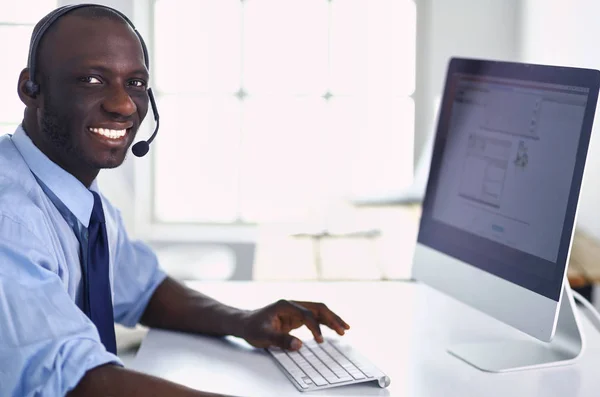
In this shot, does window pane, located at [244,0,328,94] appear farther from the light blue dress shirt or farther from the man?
the light blue dress shirt

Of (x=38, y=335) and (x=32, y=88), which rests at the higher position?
(x=32, y=88)

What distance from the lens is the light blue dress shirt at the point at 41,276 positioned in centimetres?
114

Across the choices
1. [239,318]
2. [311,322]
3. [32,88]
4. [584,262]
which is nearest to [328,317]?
[311,322]

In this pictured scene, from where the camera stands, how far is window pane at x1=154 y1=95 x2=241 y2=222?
3.15m

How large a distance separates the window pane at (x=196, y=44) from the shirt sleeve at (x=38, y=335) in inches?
78.3

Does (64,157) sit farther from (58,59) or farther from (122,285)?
(122,285)

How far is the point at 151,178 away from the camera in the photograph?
123 inches

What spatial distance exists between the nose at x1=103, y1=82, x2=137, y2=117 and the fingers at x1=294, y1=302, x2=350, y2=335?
42 cm

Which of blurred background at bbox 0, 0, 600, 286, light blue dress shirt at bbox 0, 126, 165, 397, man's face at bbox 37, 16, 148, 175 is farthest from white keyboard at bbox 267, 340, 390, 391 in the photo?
blurred background at bbox 0, 0, 600, 286

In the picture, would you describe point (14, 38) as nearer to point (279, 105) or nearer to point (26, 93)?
point (279, 105)

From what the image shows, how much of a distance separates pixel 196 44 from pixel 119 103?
5.90ft

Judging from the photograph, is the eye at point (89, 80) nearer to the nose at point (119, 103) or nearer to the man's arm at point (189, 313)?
the nose at point (119, 103)

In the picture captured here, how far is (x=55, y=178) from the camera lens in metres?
1.38

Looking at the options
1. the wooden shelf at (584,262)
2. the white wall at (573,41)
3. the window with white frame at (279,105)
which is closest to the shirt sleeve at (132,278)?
the wooden shelf at (584,262)
